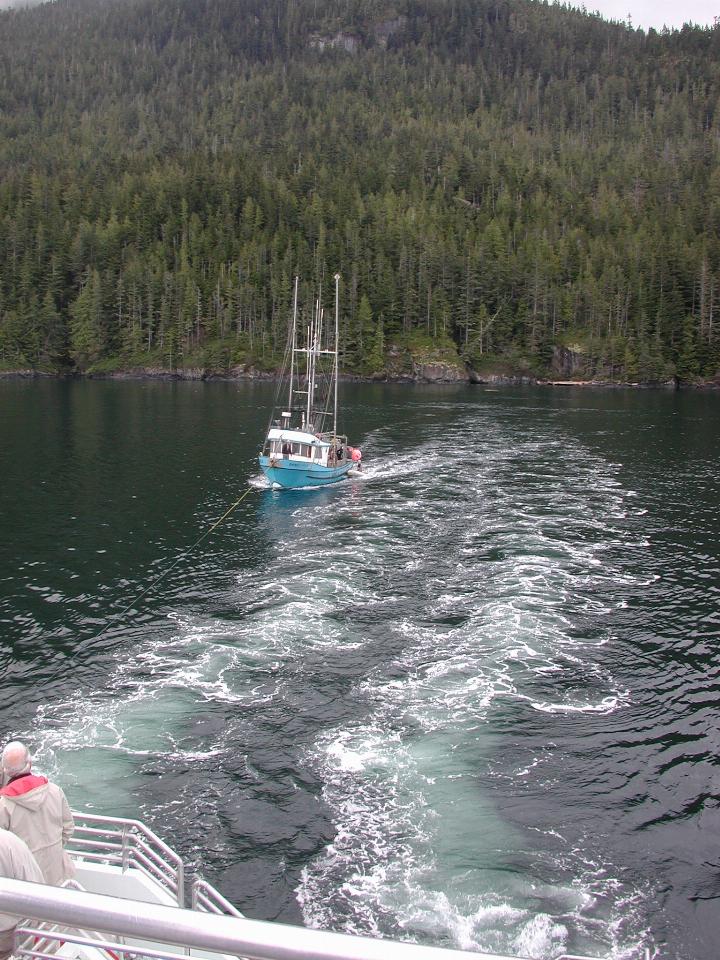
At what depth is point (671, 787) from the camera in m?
23.2

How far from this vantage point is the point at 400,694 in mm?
28266

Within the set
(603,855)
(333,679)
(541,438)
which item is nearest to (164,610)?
(333,679)

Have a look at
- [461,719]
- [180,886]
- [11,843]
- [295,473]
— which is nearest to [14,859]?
[11,843]

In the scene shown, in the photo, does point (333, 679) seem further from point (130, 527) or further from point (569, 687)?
point (130, 527)

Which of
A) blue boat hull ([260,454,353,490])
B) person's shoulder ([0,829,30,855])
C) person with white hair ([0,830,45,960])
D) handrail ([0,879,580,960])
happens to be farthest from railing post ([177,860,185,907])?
blue boat hull ([260,454,353,490])

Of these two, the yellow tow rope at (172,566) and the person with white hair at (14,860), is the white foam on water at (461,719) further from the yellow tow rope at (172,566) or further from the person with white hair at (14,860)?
the person with white hair at (14,860)

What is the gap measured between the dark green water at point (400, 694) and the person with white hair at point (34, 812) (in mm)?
8653

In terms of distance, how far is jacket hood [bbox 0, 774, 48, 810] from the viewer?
1048cm

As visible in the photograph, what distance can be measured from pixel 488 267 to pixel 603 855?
191860 mm

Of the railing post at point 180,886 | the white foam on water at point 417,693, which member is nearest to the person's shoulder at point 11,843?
the railing post at point 180,886

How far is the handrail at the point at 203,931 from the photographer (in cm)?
377

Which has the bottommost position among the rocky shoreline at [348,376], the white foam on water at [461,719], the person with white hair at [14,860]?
the white foam on water at [461,719]

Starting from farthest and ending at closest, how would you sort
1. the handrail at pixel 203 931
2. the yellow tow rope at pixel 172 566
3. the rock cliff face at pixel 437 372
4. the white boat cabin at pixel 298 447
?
the rock cliff face at pixel 437 372
the white boat cabin at pixel 298 447
the yellow tow rope at pixel 172 566
the handrail at pixel 203 931

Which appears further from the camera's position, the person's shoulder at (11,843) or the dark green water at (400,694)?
the dark green water at (400,694)
